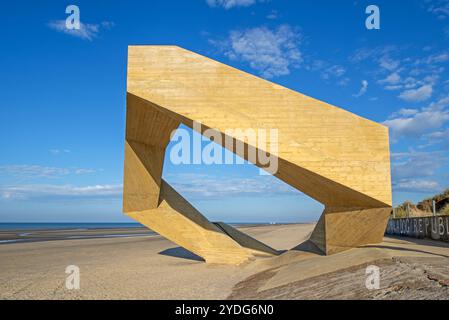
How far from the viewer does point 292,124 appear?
1082cm

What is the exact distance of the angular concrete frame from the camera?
1057 centimetres

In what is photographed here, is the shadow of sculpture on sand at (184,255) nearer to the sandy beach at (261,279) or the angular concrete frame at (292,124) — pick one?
the sandy beach at (261,279)

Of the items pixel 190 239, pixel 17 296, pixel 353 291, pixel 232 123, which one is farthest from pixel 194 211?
pixel 353 291

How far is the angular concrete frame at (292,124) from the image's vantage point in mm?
10570

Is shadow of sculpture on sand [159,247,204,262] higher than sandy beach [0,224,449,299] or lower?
lower

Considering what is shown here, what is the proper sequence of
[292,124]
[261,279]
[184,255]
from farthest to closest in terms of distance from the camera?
1. [184,255]
2. [292,124]
3. [261,279]

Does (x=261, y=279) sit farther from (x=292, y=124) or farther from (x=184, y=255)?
(x=184, y=255)

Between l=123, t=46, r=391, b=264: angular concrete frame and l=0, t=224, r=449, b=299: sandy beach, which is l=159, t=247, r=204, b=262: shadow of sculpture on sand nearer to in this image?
l=0, t=224, r=449, b=299: sandy beach

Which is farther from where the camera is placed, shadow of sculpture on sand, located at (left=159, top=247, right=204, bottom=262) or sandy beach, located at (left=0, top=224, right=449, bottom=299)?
shadow of sculpture on sand, located at (left=159, top=247, right=204, bottom=262)

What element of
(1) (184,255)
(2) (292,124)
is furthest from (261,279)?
(1) (184,255)

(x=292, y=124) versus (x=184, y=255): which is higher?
(x=292, y=124)

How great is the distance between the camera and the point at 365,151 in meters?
10.7

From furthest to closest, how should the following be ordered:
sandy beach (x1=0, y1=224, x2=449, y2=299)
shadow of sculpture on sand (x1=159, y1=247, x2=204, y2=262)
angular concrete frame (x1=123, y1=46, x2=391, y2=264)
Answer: shadow of sculpture on sand (x1=159, y1=247, x2=204, y2=262)
angular concrete frame (x1=123, y1=46, x2=391, y2=264)
sandy beach (x1=0, y1=224, x2=449, y2=299)

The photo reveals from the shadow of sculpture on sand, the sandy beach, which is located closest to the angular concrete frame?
the sandy beach
